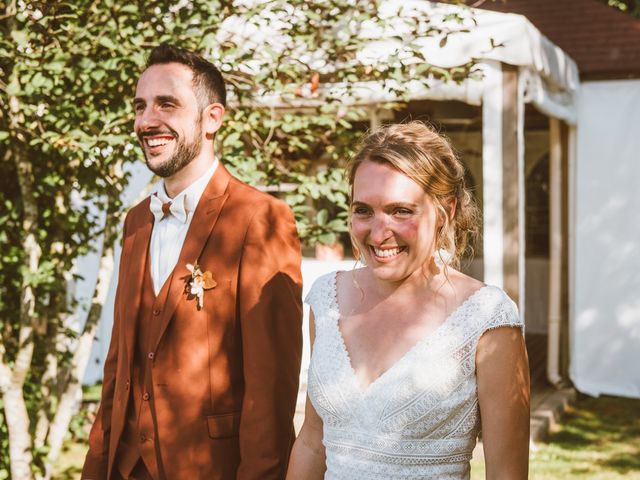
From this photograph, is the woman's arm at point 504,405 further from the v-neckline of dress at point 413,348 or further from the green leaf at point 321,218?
the green leaf at point 321,218

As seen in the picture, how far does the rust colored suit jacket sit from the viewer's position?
8.54 ft

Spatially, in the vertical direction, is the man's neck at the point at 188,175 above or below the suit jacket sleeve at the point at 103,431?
above

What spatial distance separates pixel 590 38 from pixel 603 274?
291 centimetres

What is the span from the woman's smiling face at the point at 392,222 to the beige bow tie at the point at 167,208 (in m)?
0.78

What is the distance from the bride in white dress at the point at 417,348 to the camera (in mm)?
2092

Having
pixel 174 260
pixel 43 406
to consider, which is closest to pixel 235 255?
pixel 174 260

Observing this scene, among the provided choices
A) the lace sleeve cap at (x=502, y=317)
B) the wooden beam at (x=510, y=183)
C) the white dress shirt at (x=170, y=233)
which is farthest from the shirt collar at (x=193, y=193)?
the wooden beam at (x=510, y=183)

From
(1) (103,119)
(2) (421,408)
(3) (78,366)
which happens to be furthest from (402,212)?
(3) (78,366)

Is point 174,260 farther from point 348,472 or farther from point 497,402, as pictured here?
point 497,402

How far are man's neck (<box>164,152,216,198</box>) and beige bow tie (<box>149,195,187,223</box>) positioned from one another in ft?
0.15

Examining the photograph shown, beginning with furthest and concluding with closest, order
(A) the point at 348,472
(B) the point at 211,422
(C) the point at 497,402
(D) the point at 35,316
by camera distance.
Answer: (D) the point at 35,316
(B) the point at 211,422
(A) the point at 348,472
(C) the point at 497,402

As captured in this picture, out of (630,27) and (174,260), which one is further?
(630,27)

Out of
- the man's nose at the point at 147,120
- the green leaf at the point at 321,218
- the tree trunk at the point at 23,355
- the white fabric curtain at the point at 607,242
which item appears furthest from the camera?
the white fabric curtain at the point at 607,242

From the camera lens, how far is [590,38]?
10.3 meters
